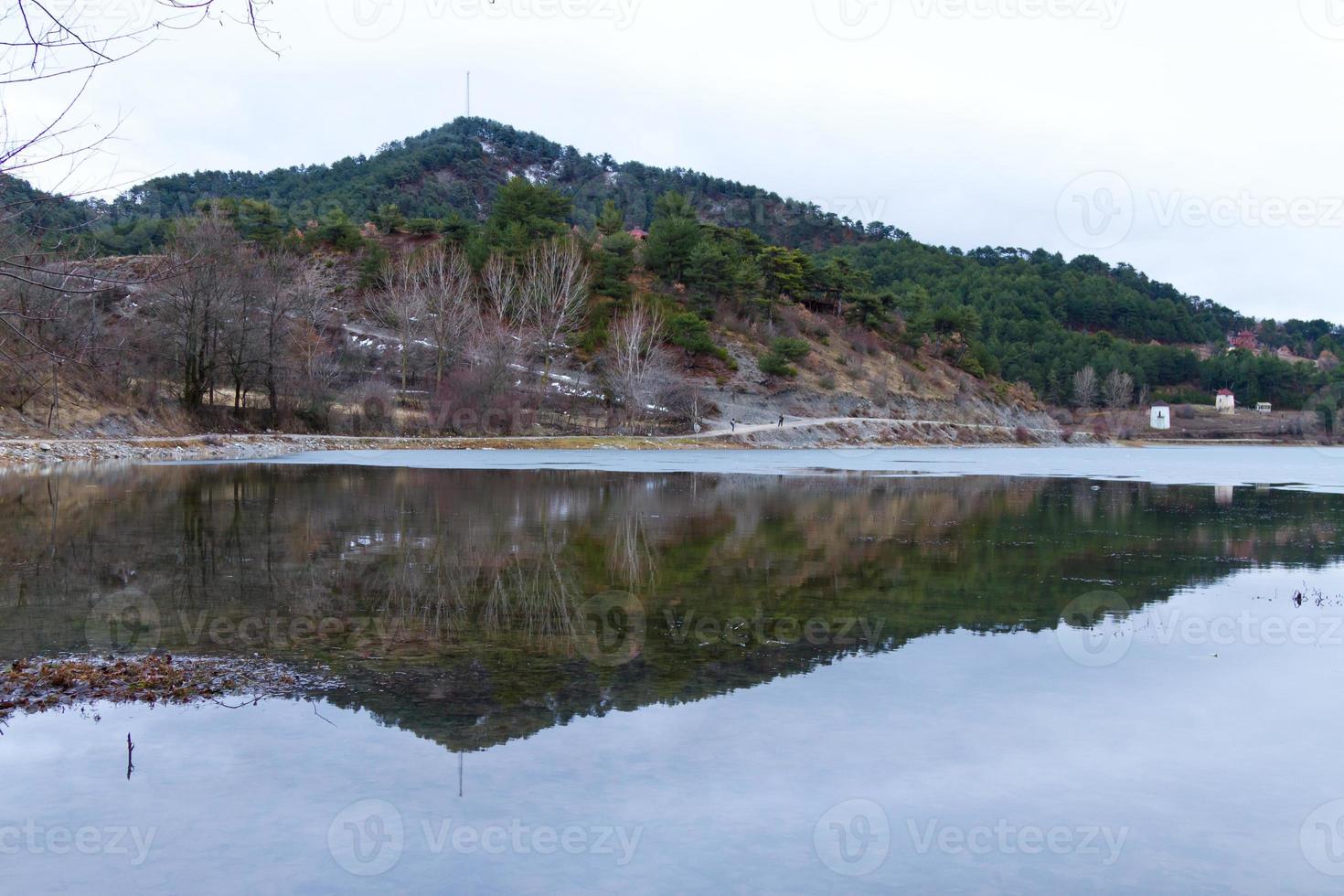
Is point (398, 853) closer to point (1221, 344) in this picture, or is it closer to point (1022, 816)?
point (1022, 816)

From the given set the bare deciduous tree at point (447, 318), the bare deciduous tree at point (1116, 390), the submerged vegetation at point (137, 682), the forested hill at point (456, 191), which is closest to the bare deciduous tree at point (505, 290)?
the bare deciduous tree at point (447, 318)

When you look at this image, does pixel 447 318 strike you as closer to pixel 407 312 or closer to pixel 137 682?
pixel 407 312

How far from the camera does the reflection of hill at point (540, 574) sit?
943 centimetres

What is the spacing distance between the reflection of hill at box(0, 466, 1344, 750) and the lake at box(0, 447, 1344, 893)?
0.26 feet

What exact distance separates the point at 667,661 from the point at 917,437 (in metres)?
80.2

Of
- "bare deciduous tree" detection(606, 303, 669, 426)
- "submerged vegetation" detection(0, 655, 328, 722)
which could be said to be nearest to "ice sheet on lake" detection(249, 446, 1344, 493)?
"bare deciduous tree" detection(606, 303, 669, 426)

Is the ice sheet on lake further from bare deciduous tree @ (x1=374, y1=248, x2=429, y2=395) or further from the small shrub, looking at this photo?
the small shrub

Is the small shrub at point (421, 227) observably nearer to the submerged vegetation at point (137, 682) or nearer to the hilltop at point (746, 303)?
the hilltop at point (746, 303)

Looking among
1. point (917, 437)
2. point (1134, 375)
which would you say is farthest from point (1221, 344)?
point (917, 437)

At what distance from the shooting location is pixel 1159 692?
9.43 m

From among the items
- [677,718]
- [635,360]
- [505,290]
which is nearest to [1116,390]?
[635,360]

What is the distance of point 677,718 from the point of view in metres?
8.16

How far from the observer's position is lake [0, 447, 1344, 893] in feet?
18.9

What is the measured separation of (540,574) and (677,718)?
6504mm
